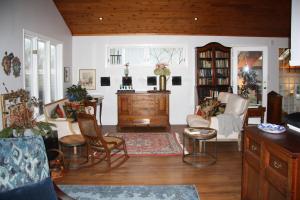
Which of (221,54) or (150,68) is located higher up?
(221,54)

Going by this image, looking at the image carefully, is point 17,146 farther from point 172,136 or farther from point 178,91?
point 178,91

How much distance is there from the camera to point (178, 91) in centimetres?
845

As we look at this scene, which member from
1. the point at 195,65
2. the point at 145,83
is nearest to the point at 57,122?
the point at 145,83

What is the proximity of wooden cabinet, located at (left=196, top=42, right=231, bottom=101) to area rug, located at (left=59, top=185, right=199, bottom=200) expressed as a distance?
14.4 ft

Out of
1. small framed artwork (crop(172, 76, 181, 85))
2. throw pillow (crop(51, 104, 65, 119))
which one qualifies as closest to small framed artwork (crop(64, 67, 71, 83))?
throw pillow (crop(51, 104, 65, 119))

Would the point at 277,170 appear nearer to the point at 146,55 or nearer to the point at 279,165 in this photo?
the point at 279,165

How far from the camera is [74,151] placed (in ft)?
18.1

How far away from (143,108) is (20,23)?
12.1 ft

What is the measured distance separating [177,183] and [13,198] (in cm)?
244

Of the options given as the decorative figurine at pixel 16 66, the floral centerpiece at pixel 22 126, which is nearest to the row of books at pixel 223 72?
the decorative figurine at pixel 16 66

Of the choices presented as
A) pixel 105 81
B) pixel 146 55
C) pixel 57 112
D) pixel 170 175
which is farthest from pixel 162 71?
pixel 170 175

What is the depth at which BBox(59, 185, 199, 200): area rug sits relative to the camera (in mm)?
3656

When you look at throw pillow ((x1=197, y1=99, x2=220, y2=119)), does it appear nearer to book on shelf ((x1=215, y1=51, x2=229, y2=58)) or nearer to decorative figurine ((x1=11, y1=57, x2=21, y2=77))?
Answer: book on shelf ((x1=215, y1=51, x2=229, y2=58))

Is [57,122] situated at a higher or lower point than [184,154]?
higher
